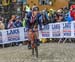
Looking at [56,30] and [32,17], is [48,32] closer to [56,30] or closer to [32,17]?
[56,30]

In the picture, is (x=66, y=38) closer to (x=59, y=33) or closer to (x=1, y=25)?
(x=59, y=33)

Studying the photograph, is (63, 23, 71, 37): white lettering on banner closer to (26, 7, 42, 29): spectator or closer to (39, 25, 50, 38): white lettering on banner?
(39, 25, 50, 38): white lettering on banner

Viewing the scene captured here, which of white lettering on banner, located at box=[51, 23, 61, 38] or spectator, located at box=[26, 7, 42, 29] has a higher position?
spectator, located at box=[26, 7, 42, 29]

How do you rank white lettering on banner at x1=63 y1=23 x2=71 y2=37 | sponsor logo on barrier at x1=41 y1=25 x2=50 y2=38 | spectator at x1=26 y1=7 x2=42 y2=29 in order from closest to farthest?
spectator at x1=26 y1=7 x2=42 y2=29 < white lettering on banner at x1=63 y1=23 x2=71 y2=37 < sponsor logo on barrier at x1=41 y1=25 x2=50 y2=38

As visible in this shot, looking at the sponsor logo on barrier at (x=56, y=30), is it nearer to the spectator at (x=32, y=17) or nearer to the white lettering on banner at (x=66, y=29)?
the white lettering on banner at (x=66, y=29)

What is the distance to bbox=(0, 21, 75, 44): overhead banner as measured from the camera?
19.1 meters

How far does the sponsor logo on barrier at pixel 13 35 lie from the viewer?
19.0m

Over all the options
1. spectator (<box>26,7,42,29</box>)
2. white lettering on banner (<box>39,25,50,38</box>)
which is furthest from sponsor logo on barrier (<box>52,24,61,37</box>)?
spectator (<box>26,7,42,29</box>)

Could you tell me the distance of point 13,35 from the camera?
62.8 ft

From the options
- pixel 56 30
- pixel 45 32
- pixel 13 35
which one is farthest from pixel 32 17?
pixel 56 30

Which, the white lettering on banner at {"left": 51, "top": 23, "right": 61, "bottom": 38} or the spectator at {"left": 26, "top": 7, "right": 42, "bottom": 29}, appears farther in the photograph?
the white lettering on banner at {"left": 51, "top": 23, "right": 61, "bottom": 38}

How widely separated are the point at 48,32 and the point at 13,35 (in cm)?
184

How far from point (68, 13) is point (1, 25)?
12.3 feet

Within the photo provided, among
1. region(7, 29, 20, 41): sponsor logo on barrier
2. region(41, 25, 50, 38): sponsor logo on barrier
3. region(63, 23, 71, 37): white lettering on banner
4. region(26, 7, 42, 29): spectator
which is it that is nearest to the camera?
region(26, 7, 42, 29): spectator
